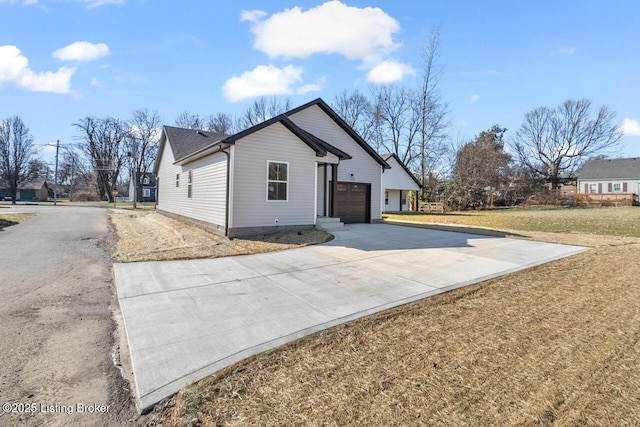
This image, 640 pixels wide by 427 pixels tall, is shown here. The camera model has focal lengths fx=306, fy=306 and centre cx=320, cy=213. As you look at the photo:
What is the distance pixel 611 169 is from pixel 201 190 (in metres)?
53.8

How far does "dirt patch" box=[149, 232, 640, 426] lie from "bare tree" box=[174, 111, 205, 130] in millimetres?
47700

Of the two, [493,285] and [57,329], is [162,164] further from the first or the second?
[493,285]

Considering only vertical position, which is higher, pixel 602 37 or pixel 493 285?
pixel 602 37

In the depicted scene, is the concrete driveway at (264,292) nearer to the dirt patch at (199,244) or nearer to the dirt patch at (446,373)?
the dirt patch at (446,373)

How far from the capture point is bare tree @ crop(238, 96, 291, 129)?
A: 38375 millimetres

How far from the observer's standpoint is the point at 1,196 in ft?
180

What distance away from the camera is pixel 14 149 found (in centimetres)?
4556

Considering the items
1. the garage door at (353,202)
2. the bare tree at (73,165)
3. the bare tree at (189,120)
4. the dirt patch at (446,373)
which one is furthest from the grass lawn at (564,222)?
the bare tree at (73,165)

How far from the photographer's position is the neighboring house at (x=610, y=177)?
40594 millimetres

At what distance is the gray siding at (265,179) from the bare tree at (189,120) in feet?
128

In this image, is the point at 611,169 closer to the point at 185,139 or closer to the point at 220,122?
the point at 185,139

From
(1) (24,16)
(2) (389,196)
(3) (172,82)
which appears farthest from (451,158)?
(1) (24,16)

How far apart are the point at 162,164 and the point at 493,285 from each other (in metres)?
22.4

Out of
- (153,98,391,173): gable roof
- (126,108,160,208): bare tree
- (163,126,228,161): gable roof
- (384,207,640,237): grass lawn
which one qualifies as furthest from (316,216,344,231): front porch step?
(126,108,160,208): bare tree
